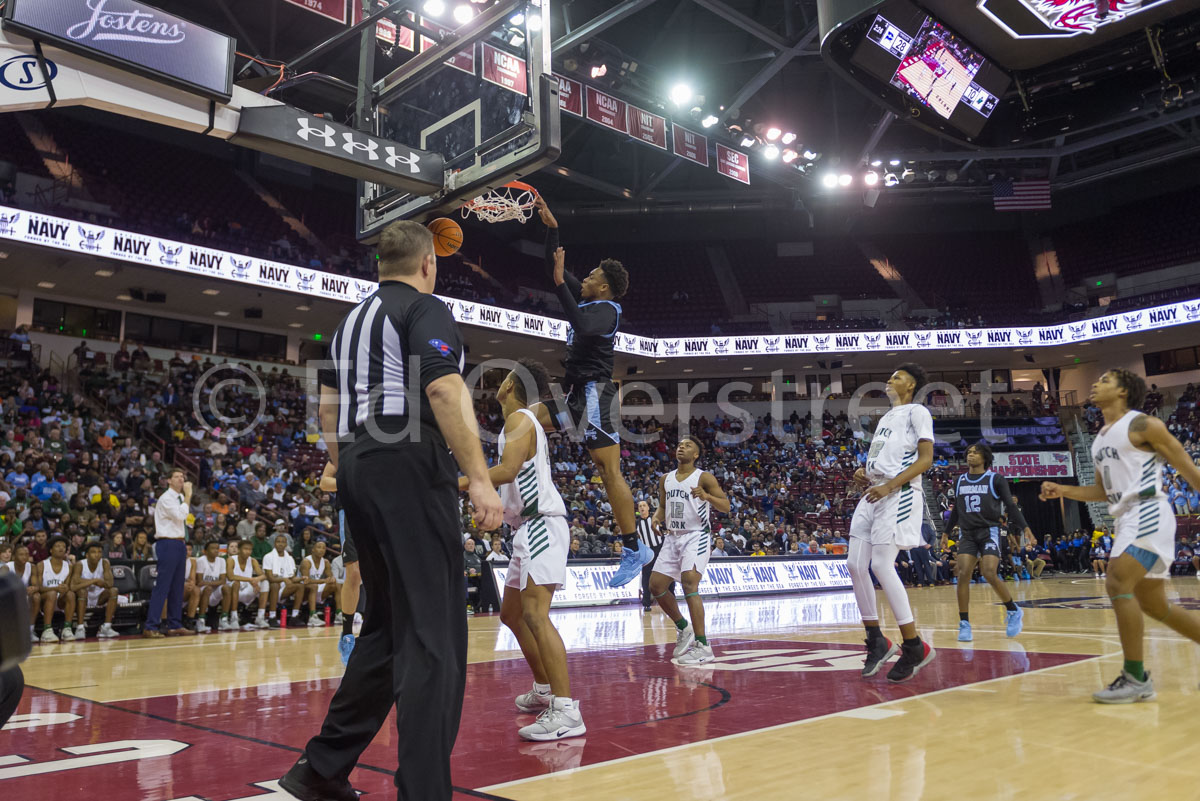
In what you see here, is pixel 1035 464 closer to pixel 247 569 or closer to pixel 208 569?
pixel 247 569

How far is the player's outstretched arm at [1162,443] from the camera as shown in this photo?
14.4ft

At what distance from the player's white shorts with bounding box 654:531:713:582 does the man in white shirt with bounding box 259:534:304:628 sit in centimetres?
677

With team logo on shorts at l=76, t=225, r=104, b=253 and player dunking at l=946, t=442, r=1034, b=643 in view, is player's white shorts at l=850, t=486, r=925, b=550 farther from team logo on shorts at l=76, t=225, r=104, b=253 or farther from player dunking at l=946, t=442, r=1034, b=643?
team logo on shorts at l=76, t=225, r=104, b=253

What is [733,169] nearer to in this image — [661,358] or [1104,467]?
[661,358]

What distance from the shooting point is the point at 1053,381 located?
109 feet

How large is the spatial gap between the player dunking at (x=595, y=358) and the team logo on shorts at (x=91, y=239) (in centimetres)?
1545

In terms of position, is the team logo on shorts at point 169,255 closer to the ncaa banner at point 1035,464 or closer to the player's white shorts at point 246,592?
the player's white shorts at point 246,592

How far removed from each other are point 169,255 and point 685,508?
1563 cm

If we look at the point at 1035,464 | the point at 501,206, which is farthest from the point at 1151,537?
the point at 1035,464

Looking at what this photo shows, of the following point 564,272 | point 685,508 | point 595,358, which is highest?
point 564,272

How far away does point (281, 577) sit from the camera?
459 inches

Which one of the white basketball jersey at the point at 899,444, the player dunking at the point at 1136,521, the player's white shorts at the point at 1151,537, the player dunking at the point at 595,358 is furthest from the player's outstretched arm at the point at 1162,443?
the player dunking at the point at 595,358

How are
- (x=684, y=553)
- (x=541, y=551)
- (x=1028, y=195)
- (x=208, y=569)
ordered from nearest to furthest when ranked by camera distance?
(x=541, y=551) → (x=684, y=553) → (x=208, y=569) → (x=1028, y=195)

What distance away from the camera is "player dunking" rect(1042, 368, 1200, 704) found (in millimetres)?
4320
